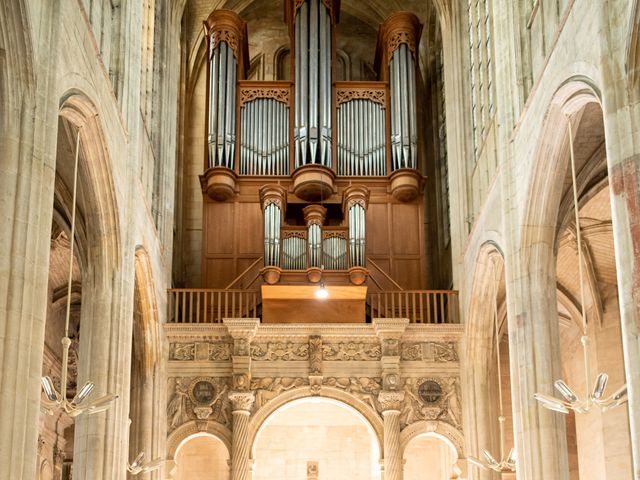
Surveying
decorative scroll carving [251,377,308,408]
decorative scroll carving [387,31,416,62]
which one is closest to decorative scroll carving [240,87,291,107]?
decorative scroll carving [387,31,416,62]

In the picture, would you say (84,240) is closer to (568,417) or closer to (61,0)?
(61,0)

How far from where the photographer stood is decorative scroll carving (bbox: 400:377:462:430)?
78.1 feet

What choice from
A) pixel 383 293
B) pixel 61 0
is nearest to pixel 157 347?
pixel 383 293

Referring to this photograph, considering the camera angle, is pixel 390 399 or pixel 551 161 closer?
pixel 551 161

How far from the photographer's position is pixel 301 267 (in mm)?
24797

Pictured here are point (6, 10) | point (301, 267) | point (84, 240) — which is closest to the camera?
point (6, 10)

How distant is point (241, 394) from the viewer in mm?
23531

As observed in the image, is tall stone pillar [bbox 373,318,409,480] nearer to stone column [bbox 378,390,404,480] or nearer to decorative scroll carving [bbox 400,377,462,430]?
stone column [bbox 378,390,404,480]

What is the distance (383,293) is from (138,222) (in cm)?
718

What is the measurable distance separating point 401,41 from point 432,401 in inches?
388

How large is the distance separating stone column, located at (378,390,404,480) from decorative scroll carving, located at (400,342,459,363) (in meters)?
0.99

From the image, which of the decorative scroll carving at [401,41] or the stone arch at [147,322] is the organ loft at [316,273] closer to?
the decorative scroll carving at [401,41]

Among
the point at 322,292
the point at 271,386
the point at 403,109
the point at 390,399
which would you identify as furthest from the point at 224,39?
the point at 390,399

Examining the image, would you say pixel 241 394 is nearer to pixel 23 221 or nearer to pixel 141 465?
pixel 141 465
